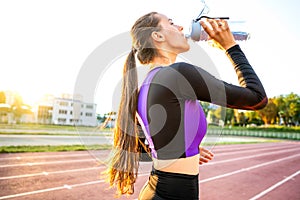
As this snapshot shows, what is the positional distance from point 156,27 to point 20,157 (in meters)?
9.52

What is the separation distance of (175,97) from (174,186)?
351 mm

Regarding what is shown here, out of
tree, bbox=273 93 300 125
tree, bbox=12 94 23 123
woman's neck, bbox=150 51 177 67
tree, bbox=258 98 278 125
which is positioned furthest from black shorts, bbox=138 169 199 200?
tree, bbox=273 93 300 125

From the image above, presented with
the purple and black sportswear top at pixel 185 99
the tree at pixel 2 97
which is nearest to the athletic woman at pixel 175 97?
the purple and black sportswear top at pixel 185 99

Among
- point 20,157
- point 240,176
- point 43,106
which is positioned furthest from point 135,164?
point 43,106

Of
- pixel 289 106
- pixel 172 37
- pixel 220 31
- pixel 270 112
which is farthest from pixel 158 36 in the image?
pixel 289 106

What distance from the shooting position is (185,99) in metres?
1.12

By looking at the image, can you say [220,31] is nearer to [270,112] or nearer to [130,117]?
[130,117]

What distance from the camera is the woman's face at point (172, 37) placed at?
1.28m

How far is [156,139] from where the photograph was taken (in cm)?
116

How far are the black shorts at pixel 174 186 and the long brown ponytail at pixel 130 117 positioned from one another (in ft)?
0.88

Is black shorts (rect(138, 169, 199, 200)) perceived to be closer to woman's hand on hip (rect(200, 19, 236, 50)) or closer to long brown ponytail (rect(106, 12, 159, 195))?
long brown ponytail (rect(106, 12, 159, 195))

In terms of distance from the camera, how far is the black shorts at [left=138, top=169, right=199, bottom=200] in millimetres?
1117

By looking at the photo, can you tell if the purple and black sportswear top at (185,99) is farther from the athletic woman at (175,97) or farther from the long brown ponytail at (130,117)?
the long brown ponytail at (130,117)

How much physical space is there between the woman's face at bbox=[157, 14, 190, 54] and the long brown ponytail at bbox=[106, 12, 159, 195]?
0.03m
